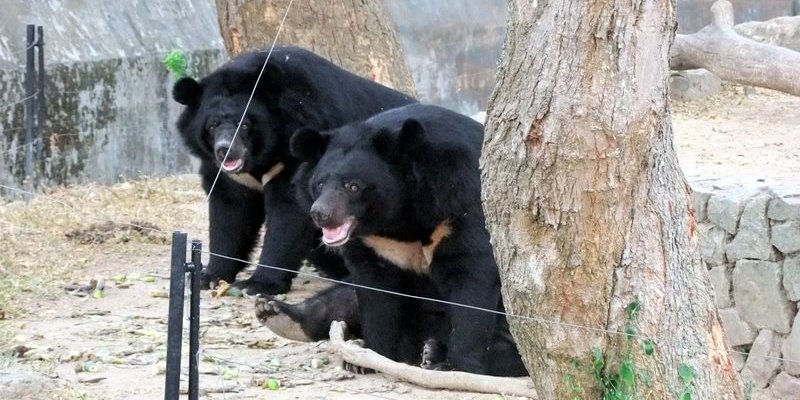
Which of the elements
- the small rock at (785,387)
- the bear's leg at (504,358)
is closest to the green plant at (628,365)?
the bear's leg at (504,358)

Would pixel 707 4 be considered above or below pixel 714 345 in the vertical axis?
above

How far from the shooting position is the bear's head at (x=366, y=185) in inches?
211

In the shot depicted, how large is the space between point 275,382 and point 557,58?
2104 millimetres

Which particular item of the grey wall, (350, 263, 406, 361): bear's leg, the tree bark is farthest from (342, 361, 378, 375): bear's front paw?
A: the tree bark

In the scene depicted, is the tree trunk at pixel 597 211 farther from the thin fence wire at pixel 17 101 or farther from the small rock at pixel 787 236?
the thin fence wire at pixel 17 101

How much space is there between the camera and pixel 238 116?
680 centimetres

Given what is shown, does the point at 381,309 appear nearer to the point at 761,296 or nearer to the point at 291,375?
the point at 291,375

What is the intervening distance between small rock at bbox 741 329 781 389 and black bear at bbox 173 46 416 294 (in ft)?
7.60

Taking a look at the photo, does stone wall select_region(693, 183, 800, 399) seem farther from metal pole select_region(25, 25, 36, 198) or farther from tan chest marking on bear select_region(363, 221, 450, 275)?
metal pole select_region(25, 25, 36, 198)

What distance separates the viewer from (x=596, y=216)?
3.57 meters

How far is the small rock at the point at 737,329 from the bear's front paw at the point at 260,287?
2.42 meters

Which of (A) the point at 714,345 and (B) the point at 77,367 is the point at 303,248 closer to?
(B) the point at 77,367

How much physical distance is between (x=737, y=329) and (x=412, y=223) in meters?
2.40

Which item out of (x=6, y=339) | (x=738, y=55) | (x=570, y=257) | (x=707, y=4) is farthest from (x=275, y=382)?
(x=707, y=4)
